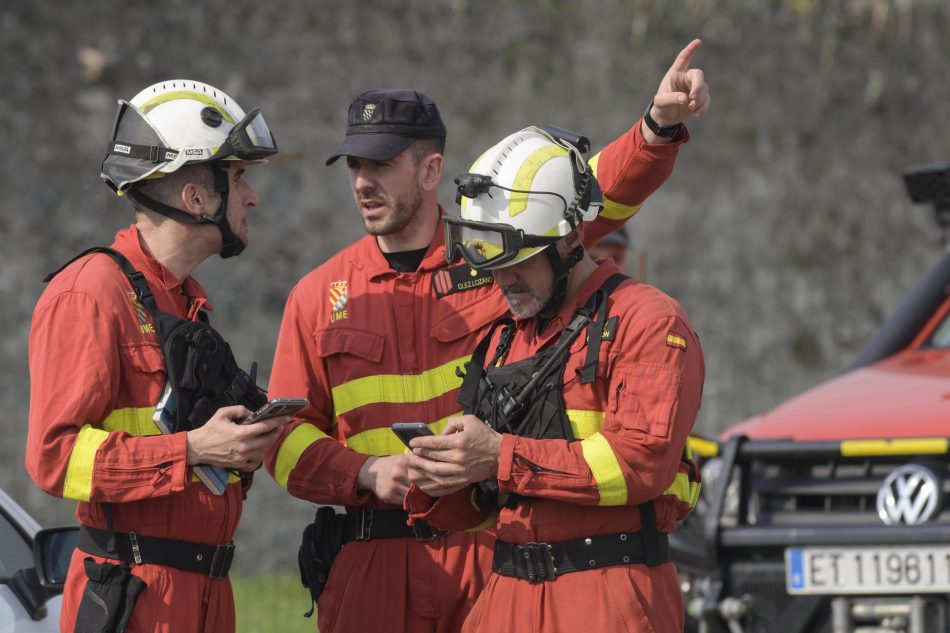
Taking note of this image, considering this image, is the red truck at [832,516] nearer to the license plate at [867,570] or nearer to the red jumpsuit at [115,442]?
the license plate at [867,570]

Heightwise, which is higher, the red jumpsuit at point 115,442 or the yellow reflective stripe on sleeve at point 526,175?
the yellow reflective stripe on sleeve at point 526,175

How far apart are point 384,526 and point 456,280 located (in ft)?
2.78

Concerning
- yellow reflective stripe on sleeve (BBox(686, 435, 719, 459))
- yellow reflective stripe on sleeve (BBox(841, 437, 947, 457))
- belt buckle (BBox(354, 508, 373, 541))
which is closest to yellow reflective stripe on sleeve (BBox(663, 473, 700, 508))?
belt buckle (BBox(354, 508, 373, 541))

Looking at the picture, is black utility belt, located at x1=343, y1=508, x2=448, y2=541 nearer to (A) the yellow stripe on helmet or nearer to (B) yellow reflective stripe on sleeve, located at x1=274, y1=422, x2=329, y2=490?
(B) yellow reflective stripe on sleeve, located at x1=274, y1=422, x2=329, y2=490

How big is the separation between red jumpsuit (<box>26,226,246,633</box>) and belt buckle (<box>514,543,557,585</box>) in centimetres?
91

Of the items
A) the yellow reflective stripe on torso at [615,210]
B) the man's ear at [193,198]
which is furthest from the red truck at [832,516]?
the man's ear at [193,198]

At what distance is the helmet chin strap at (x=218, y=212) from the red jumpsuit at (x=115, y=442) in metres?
0.24

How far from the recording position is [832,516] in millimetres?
6430

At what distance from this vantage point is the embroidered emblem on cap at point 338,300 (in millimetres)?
5230

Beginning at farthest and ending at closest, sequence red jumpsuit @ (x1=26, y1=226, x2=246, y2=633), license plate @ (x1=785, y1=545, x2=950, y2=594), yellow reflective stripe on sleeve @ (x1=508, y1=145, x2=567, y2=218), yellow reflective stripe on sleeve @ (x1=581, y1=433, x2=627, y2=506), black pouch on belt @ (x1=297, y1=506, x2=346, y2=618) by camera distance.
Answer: license plate @ (x1=785, y1=545, x2=950, y2=594) < black pouch on belt @ (x1=297, y1=506, x2=346, y2=618) < yellow reflective stripe on sleeve @ (x1=508, y1=145, x2=567, y2=218) < red jumpsuit @ (x1=26, y1=226, x2=246, y2=633) < yellow reflective stripe on sleeve @ (x1=581, y1=433, x2=627, y2=506)

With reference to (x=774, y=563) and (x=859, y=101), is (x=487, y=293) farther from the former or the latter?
(x=859, y=101)

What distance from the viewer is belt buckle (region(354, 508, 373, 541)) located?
5094 millimetres

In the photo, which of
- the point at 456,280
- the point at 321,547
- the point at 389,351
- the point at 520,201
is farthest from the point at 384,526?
the point at 520,201

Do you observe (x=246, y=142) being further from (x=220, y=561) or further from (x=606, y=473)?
(x=606, y=473)
